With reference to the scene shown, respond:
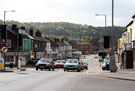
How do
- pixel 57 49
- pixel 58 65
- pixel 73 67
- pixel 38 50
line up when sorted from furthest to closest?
pixel 57 49 → pixel 38 50 → pixel 58 65 → pixel 73 67

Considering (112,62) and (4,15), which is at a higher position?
(4,15)

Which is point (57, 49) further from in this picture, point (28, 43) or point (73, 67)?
point (73, 67)

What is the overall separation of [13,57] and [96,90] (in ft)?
174

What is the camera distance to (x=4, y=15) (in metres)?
46.6

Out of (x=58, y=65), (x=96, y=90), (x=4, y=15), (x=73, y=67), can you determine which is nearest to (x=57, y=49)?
(x=58, y=65)

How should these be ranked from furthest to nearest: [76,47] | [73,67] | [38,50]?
[76,47], [38,50], [73,67]

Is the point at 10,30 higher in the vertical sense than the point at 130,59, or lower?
higher

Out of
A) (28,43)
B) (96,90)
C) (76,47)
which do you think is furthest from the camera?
(76,47)

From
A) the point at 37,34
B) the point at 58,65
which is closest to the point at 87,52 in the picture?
the point at 37,34

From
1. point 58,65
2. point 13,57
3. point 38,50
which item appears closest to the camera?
point 58,65

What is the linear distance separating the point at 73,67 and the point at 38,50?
1900 inches

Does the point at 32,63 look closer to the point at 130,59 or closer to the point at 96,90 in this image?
the point at 130,59

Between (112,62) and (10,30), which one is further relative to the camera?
(10,30)

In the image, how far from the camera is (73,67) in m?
38.3
